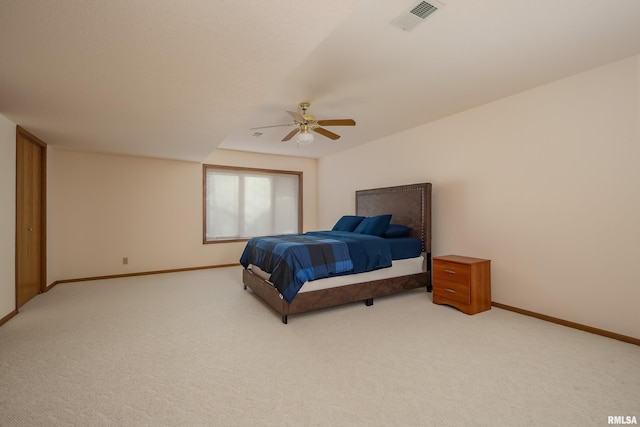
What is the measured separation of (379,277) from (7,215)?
4.24 metres

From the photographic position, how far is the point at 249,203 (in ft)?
20.7

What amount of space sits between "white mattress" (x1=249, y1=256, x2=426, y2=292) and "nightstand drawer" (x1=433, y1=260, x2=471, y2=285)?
0.41 meters

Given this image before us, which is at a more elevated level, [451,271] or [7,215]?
[7,215]

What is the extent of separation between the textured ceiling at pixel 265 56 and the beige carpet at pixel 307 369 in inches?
86.1

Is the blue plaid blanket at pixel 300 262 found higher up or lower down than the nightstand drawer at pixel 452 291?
higher up

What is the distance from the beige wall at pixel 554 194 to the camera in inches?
103

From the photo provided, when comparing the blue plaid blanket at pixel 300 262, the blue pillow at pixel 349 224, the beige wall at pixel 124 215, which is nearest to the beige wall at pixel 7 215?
the beige wall at pixel 124 215

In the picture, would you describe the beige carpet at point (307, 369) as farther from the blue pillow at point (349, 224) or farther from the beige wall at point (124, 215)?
the blue pillow at point (349, 224)

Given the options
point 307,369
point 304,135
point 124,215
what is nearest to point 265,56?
point 304,135

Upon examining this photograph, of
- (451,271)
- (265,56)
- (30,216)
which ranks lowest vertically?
(451,271)

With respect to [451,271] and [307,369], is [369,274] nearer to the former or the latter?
[451,271]

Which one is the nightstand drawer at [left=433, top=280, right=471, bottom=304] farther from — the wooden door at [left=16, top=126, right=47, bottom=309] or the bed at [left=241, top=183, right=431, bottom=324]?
the wooden door at [left=16, top=126, right=47, bottom=309]

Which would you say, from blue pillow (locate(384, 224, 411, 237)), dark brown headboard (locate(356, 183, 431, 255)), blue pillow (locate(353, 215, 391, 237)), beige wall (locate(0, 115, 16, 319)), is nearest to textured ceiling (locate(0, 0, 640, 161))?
beige wall (locate(0, 115, 16, 319))

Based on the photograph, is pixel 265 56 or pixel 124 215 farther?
pixel 124 215
